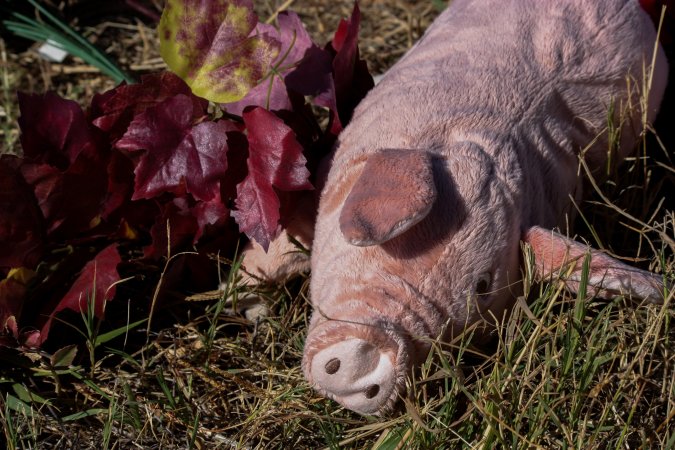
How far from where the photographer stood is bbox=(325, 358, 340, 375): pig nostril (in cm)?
122

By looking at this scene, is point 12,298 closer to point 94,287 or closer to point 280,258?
point 94,287

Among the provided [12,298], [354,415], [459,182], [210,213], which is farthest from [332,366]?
[12,298]

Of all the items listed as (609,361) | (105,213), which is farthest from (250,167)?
(609,361)

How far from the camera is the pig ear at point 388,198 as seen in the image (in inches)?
46.9

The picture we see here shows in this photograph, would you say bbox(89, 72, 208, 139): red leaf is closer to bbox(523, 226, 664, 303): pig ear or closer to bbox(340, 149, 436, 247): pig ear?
bbox(340, 149, 436, 247): pig ear

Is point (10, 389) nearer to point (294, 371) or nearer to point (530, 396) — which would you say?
point (294, 371)

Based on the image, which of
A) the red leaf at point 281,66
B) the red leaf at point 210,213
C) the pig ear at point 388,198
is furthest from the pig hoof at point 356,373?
the red leaf at point 281,66

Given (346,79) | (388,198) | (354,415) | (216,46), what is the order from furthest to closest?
1. (346,79)
2. (216,46)
3. (354,415)
4. (388,198)

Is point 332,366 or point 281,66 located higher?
point 281,66

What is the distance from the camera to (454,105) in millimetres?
1422

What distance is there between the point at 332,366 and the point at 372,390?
0.07 meters

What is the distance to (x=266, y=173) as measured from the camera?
4.92 feet

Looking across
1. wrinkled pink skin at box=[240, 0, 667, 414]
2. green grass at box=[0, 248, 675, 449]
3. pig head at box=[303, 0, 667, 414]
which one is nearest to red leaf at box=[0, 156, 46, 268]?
green grass at box=[0, 248, 675, 449]

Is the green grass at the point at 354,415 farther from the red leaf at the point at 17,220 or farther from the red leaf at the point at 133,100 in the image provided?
the red leaf at the point at 133,100
